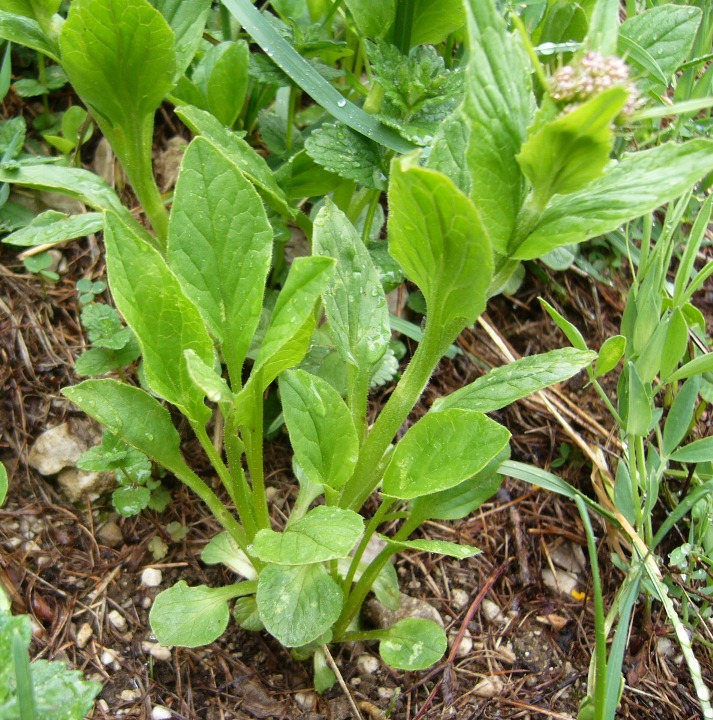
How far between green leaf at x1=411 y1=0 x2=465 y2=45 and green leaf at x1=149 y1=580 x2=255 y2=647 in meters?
1.32

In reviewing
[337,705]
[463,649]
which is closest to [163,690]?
[337,705]

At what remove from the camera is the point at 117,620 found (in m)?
1.64

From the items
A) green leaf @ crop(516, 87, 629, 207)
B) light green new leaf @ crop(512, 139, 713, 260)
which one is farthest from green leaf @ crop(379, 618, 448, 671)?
green leaf @ crop(516, 87, 629, 207)

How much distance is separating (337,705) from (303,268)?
38.1 inches

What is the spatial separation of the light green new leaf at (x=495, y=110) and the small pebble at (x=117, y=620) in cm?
116

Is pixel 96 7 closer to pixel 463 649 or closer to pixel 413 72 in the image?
pixel 413 72

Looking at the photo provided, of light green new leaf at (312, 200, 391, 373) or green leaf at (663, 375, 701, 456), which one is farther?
green leaf at (663, 375, 701, 456)

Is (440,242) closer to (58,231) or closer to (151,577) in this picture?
(58,231)

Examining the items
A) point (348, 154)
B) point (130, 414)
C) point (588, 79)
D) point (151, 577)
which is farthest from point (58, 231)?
point (588, 79)

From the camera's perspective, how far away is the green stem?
1356mm

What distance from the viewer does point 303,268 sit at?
1155mm

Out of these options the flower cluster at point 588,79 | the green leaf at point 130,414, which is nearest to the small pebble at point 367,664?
the green leaf at point 130,414

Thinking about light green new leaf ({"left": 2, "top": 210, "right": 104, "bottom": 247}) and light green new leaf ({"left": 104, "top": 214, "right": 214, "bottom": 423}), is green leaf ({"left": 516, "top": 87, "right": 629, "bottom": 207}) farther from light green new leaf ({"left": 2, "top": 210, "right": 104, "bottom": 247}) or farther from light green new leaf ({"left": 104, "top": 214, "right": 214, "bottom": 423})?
light green new leaf ({"left": 2, "top": 210, "right": 104, "bottom": 247})

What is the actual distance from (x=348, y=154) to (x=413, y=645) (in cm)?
106
